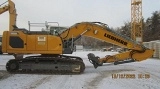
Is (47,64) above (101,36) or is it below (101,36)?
below

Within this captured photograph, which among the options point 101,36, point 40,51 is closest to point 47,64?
point 40,51

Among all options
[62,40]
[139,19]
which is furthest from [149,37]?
[62,40]

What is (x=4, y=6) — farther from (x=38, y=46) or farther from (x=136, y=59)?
(x=136, y=59)

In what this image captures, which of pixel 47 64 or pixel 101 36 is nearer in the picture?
pixel 47 64

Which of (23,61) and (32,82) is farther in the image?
(23,61)

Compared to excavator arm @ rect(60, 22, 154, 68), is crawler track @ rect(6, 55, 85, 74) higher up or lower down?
lower down

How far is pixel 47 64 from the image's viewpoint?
55.5 ft

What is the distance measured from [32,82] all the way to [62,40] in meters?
4.51

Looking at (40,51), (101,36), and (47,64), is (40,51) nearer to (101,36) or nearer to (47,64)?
(47,64)

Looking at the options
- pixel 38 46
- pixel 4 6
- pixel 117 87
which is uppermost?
pixel 4 6

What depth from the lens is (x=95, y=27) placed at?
17562mm

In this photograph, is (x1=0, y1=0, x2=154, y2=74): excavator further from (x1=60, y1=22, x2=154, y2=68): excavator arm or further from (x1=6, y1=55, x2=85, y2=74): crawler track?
(x1=60, y1=22, x2=154, y2=68): excavator arm

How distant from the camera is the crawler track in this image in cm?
1686

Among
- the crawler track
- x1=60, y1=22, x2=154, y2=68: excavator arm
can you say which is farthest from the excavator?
x1=60, y1=22, x2=154, y2=68: excavator arm
